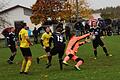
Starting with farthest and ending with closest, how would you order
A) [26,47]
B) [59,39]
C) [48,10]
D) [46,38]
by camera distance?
[48,10], [46,38], [59,39], [26,47]

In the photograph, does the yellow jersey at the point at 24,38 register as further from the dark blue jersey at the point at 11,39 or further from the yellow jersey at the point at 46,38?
the dark blue jersey at the point at 11,39

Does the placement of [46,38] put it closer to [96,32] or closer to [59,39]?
[96,32]

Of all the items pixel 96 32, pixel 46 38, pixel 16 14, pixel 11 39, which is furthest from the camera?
pixel 16 14

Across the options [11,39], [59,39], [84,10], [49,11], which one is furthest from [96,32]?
[84,10]

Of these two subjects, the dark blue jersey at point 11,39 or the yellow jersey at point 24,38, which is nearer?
the yellow jersey at point 24,38

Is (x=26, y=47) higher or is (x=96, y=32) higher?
(x=26, y=47)

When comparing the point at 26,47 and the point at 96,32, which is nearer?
the point at 26,47

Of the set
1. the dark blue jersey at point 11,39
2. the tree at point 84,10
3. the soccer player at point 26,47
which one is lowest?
the tree at point 84,10

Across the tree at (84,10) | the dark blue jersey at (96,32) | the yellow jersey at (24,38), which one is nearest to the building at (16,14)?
the tree at (84,10)

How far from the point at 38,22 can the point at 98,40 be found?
174 feet

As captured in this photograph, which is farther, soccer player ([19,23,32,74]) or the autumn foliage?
the autumn foliage

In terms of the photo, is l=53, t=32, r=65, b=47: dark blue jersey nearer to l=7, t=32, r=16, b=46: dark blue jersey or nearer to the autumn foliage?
l=7, t=32, r=16, b=46: dark blue jersey

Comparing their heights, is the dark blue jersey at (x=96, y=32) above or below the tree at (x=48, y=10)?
above

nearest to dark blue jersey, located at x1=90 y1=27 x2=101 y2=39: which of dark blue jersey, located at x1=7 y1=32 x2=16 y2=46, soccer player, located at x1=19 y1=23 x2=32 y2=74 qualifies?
dark blue jersey, located at x1=7 y1=32 x2=16 y2=46
